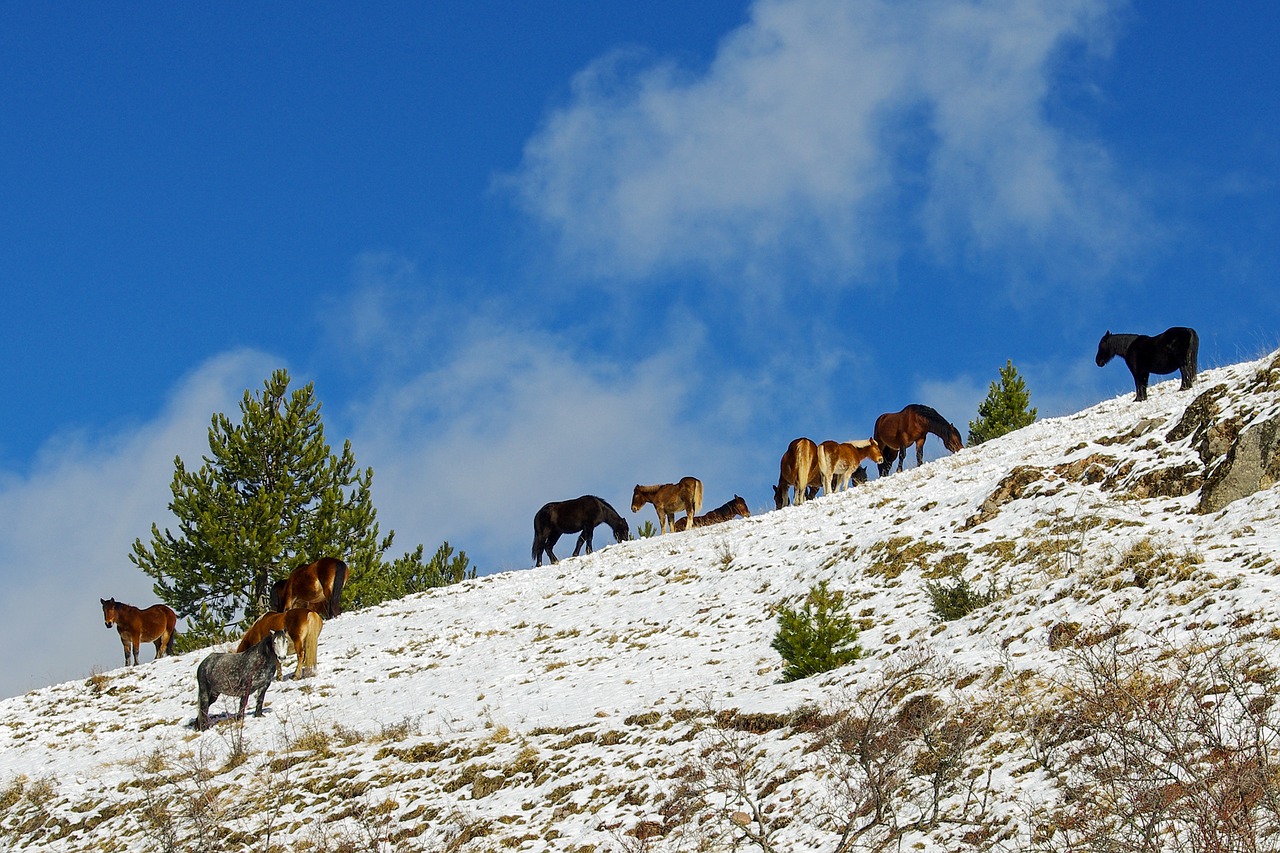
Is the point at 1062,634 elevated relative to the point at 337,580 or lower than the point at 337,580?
lower

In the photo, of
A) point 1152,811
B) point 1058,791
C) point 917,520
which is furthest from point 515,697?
point 1152,811

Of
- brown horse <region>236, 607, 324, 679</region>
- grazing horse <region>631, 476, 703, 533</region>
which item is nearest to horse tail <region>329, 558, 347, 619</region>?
brown horse <region>236, 607, 324, 679</region>

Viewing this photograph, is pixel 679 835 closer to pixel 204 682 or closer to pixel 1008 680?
pixel 1008 680

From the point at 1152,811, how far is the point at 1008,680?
3098mm

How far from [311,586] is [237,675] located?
653 cm

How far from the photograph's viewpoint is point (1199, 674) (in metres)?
6.56

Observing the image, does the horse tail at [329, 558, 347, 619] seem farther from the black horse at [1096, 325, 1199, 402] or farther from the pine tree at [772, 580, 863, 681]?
the black horse at [1096, 325, 1199, 402]

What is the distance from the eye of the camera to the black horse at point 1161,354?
2194 cm

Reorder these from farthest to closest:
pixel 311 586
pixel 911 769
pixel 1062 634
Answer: pixel 311 586
pixel 1062 634
pixel 911 769

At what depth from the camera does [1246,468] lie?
38.7 ft

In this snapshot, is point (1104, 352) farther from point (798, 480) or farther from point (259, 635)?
point (259, 635)

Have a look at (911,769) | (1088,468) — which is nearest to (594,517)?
(1088,468)

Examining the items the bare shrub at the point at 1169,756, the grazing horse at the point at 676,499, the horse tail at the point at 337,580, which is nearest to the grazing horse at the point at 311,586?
the horse tail at the point at 337,580

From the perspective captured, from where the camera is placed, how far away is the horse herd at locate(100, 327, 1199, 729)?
1497 centimetres
